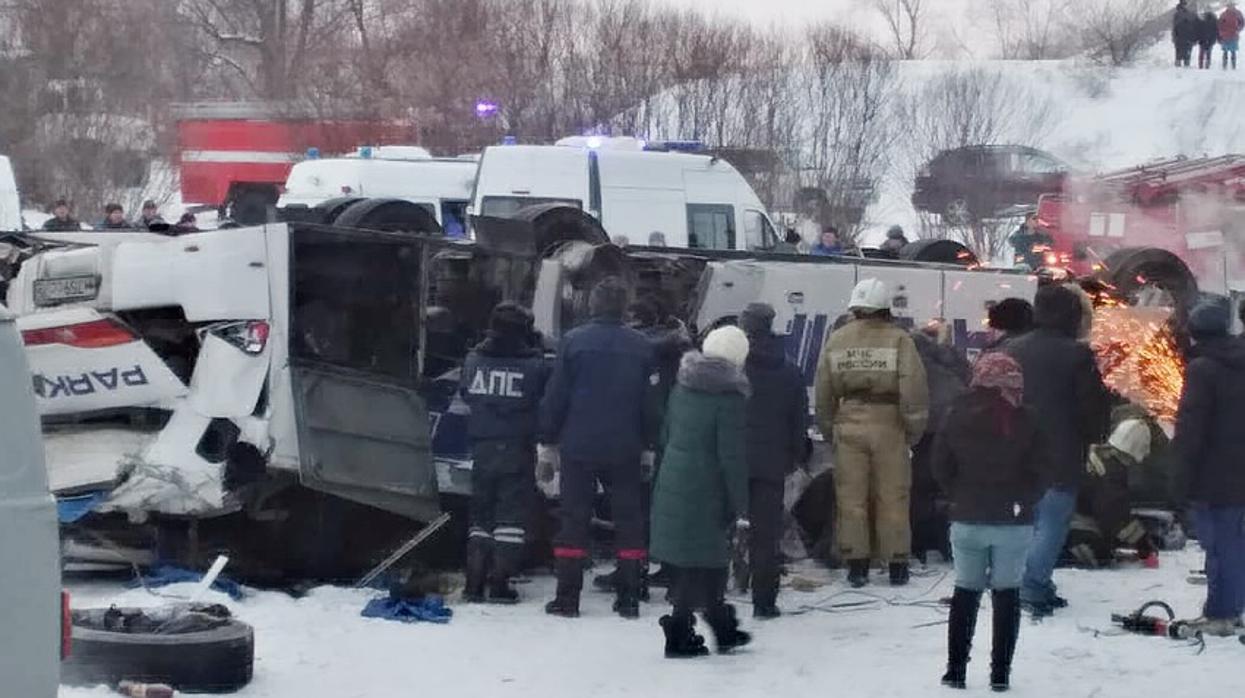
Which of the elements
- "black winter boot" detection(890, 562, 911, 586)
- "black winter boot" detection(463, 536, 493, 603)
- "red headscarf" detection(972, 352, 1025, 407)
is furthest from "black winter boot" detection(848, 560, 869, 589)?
"red headscarf" detection(972, 352, 1025, 407)

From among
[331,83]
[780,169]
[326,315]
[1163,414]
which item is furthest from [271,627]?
[331,83]

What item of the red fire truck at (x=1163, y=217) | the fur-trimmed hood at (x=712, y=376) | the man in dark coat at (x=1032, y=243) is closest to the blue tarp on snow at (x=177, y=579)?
the fur-trimmed hood at (x=712, y=376)

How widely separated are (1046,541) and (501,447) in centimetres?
302

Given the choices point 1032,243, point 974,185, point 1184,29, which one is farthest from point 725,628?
point 1184,29

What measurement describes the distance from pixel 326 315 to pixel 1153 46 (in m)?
54.5

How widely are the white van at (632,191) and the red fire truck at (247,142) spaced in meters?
15.8

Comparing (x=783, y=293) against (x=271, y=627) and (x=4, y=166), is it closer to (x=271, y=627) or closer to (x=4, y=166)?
(x=271, y=627)

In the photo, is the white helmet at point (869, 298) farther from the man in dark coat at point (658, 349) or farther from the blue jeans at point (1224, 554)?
the blue jeans at point (1224, 554)

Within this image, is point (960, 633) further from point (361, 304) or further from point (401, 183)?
point (401, 183)

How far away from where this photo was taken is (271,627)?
10648mm

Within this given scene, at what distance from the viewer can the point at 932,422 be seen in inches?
522

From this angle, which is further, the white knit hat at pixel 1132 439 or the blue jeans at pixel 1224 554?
the white knit hat at pixel 1132 439

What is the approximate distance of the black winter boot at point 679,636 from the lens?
34.1 ft

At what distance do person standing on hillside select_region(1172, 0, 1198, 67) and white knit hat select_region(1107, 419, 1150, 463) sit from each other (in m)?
37.2
